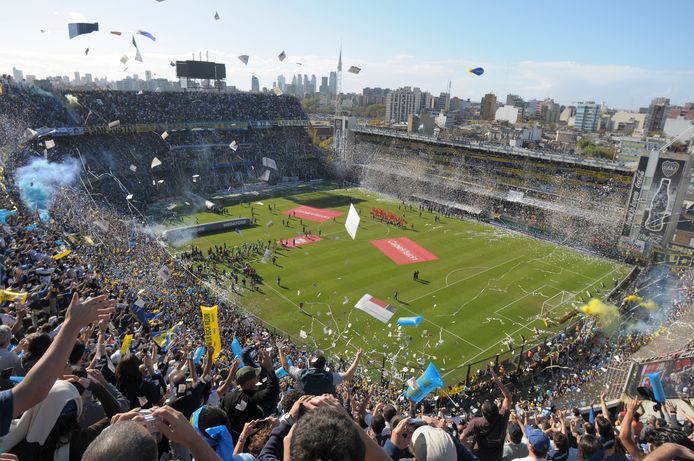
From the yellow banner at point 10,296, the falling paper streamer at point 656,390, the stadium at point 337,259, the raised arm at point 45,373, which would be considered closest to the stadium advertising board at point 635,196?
the stadium at point 337,259

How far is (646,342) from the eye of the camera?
20.0 m

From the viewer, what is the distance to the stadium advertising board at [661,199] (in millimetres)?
31203

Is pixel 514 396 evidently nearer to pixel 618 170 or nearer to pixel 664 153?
pixel 664 153

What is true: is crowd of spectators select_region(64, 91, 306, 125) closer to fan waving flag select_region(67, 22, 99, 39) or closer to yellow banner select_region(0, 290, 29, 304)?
fan waving flag select_region(67, 22, 99, 39)

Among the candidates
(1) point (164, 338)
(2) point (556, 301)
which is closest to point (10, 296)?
(1) point (164, 338)

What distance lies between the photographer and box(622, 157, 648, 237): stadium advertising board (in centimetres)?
3316

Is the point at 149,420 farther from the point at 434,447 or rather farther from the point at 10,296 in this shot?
the point at 10,296

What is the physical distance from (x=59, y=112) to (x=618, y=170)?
168 feet

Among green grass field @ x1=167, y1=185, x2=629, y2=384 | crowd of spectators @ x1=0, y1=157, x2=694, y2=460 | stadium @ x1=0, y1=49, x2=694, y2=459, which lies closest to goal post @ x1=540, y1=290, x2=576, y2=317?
stadium @ x1=0, y1=49, x2=694, y2=459

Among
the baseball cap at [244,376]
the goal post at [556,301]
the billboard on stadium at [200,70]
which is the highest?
the billboard on stadium at [200,70]

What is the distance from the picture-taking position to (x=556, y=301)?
26.7 m

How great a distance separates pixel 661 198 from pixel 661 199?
7 cm

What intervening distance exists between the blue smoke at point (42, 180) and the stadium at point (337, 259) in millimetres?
217

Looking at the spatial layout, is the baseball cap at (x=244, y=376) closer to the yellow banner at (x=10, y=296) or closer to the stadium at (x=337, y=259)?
the stadium at (x=337, y=259)
